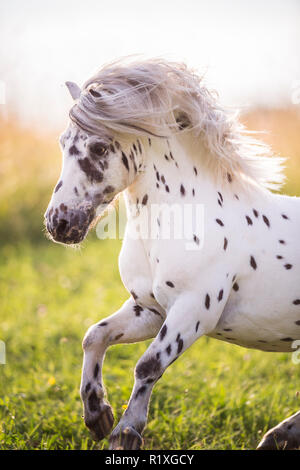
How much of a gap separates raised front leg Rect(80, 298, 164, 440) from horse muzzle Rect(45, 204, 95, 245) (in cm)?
56

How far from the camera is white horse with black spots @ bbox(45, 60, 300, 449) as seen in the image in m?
2.45

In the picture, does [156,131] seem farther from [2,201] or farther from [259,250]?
[2,201]

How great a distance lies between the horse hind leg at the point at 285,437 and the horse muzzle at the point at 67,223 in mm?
1533

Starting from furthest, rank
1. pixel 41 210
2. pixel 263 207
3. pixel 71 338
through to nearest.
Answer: pixel 41 210, pixel 71 338, pixel 263 207

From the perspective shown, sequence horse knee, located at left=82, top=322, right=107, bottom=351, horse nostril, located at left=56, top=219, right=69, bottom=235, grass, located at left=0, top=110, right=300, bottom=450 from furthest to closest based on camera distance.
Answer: grass, located at left=0, top=110, right=300, bottom=450 < horse knee, located at left=82, top=322, right=107, bottom=351 < horse nostril, located at left=56, top=219, right=69, bottom=235

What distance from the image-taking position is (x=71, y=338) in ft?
17.5

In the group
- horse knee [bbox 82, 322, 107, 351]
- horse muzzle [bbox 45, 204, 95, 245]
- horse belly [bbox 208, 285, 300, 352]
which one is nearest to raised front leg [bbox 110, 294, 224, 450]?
horse belly [bbox 208, 285, 300, 352]

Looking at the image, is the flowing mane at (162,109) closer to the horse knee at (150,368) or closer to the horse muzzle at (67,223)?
the horse muzzle at (67,223)

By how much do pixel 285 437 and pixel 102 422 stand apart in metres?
1.03

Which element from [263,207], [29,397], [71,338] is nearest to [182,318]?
[263,207]

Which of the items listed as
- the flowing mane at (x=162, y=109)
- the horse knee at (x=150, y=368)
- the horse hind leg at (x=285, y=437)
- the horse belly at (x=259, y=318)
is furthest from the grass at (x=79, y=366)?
the horse knee at (x=150, y=368)

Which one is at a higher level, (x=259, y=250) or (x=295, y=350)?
(x=259, y=250)

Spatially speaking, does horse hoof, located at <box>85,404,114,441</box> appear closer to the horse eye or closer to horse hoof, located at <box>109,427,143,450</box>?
horse hoof, located at <box>109,427,143,450</box>

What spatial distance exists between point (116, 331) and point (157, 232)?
581 mm
